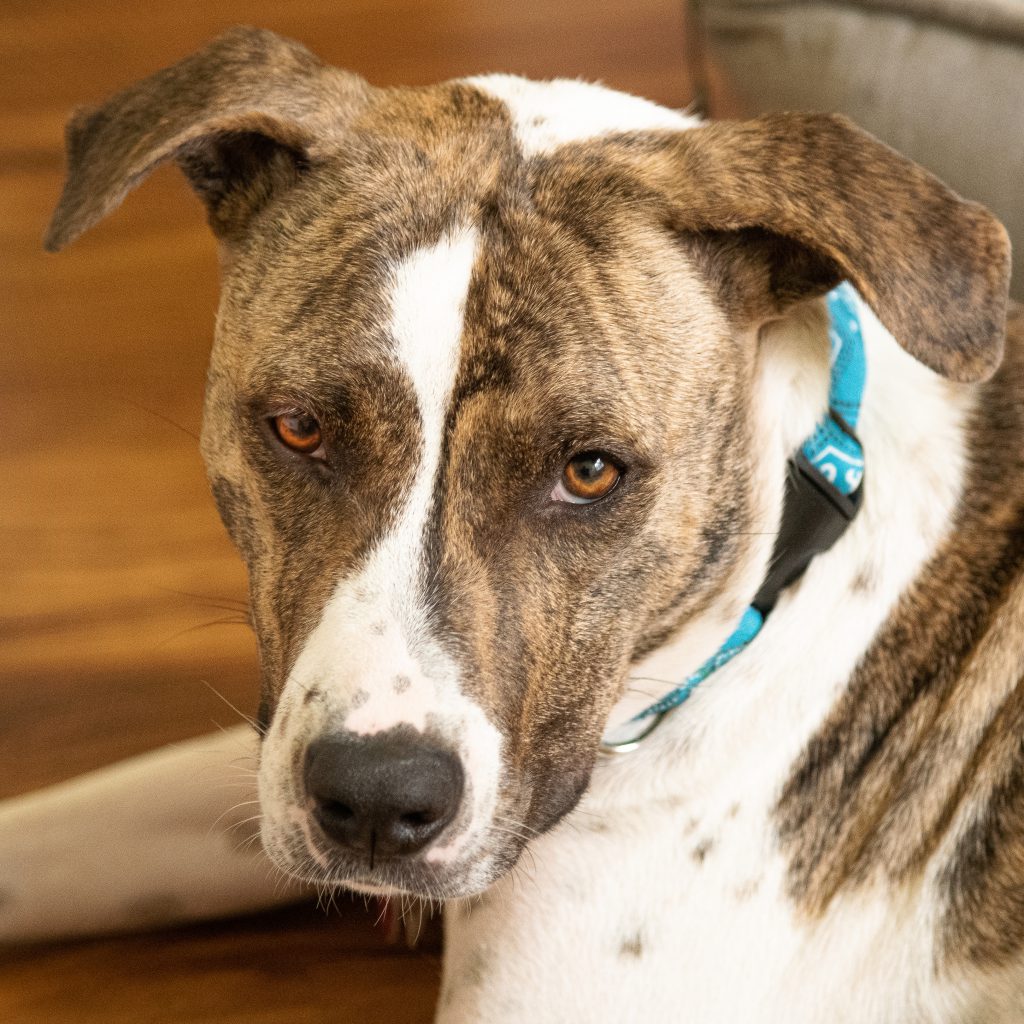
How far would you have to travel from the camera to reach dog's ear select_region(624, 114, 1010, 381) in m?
1.61

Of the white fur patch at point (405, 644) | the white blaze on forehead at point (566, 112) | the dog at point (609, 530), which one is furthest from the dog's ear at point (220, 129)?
the white fur patch at point (405, 644)

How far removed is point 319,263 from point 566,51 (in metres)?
3.27

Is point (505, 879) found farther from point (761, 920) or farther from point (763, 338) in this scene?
point (763, 338)

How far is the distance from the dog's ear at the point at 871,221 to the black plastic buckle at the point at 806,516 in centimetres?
24

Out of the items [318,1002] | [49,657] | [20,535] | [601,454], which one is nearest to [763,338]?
[601,454]

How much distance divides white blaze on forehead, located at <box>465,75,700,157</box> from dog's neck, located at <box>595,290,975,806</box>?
0.33m

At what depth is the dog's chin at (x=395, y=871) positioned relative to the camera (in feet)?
5.21

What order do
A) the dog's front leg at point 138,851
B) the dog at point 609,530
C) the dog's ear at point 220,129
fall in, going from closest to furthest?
the dog at point 609,530 → the dog's ear at point 220,129 → the dog's front leg at point 138,851

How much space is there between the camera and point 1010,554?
186 centimetres

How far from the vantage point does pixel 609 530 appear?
1.69 meters

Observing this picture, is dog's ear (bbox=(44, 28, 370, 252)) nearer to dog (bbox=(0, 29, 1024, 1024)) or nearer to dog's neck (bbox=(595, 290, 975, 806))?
dog (bbox=(0, 29, 1024, 1024))

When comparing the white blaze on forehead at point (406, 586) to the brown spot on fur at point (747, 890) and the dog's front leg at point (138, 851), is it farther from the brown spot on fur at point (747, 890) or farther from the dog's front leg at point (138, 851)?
the dog's front leg at point (138, 851)

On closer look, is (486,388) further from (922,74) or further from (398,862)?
(922,74)

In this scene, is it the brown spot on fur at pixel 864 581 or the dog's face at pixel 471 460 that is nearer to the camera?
the dog's face at pixel 471 460
